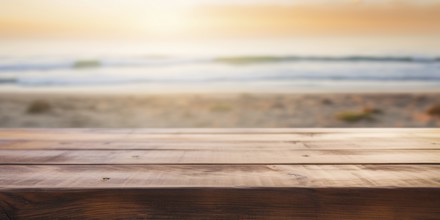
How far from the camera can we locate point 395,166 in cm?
101

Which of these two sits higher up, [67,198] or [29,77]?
[29,77]

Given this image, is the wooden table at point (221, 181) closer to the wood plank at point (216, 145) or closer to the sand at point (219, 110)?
the wood plank at point (216, 145)

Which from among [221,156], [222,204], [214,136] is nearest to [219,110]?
[214,136]

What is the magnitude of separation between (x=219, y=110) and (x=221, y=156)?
560 centimetres

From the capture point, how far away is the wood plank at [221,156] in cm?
107

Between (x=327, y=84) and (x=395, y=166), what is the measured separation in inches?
359

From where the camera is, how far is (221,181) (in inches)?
34.4

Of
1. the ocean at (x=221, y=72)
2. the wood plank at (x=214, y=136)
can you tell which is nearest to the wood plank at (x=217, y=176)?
the wood plank at (x=214, y=136)

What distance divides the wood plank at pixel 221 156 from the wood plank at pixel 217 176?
0.17ft

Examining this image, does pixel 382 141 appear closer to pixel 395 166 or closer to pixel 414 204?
pixel 395 166

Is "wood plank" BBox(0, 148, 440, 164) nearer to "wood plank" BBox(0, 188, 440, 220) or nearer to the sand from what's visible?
"wood plank" BBox(0, 188, 440, 220)

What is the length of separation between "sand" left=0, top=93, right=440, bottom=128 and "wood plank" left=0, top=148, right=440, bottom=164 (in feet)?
14.6

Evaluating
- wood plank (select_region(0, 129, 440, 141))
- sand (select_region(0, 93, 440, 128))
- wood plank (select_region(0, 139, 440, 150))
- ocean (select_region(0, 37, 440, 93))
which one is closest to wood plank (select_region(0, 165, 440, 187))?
wood plank (select_region(0, 139, 440, 150))

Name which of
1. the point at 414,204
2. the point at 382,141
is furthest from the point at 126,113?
the point at 414,204
